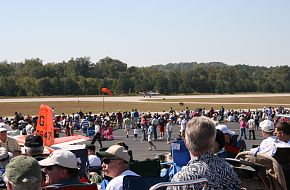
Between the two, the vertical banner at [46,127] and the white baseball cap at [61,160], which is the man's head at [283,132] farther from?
the vertical banner at [46,127]

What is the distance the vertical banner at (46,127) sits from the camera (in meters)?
14.0

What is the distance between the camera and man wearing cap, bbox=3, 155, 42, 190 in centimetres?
318

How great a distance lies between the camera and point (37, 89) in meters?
113

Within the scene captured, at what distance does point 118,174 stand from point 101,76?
15417cm

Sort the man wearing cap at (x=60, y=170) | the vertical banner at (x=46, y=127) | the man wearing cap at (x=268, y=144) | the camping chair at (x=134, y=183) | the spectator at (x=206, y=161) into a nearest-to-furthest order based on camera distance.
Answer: the spectator at (x=206, y=161) < the camping chair at (x=134, y=183) < the man wearing cap at (x=60, y=170) < the man wearing cap at (x=268, y=144) < the vertical banner at (x=46, y=127)

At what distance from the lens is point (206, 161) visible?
3.44 metres

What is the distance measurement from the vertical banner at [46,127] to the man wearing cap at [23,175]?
10775mm

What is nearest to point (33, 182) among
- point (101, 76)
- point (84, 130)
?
point (84, 130)

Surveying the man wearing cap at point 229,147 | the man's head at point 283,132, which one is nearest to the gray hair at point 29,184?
the man wearing cap at point 229,147

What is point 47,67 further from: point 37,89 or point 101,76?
point 37,89

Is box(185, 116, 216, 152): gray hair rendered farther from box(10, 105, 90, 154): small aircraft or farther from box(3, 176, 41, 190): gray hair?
box(10, 105, 90, 154): small aircraft

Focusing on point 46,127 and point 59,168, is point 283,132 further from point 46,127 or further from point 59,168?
point 46,127

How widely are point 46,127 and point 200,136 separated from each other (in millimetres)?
11548

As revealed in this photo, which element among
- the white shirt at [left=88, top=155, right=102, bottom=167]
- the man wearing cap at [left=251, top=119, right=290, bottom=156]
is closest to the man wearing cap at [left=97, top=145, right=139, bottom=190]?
the man wearing cap at [left=251, top=119, right=290, bottom=156]
